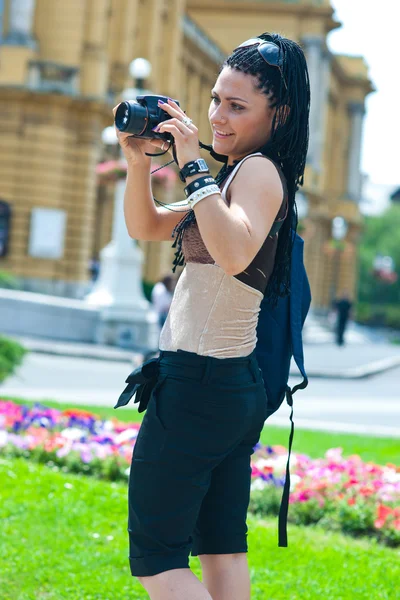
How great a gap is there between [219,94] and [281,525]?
54.3 inches

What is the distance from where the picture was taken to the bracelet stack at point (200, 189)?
2.92m

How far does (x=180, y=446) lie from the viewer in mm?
3035

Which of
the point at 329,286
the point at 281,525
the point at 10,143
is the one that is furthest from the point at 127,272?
the point at 329,286

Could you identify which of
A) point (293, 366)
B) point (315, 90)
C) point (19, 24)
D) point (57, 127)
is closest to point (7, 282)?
point (293, 366)

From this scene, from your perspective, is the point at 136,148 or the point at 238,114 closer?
the point at 238,114

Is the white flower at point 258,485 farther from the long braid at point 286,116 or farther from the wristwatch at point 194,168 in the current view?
the wristwatch at point 194,168

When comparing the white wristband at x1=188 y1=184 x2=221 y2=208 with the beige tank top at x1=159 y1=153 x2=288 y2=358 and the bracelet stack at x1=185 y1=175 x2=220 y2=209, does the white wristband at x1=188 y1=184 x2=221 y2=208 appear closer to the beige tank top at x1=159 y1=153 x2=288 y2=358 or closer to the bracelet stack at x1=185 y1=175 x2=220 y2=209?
the bracelet stack at x1=185 y1=175 x2=220 y2=209

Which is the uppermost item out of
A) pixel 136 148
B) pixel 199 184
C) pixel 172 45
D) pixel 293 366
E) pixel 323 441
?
pixel 172 45

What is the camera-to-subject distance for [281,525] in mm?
3557

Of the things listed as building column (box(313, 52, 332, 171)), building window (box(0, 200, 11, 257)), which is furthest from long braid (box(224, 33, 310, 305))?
A: building column (box(313, 52, 332, 171))

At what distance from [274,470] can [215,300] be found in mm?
4187

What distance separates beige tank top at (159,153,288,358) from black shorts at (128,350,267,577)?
4cm

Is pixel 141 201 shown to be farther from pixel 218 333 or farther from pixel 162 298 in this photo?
pixel 162 298

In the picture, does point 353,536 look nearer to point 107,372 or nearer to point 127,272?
point 107,372
